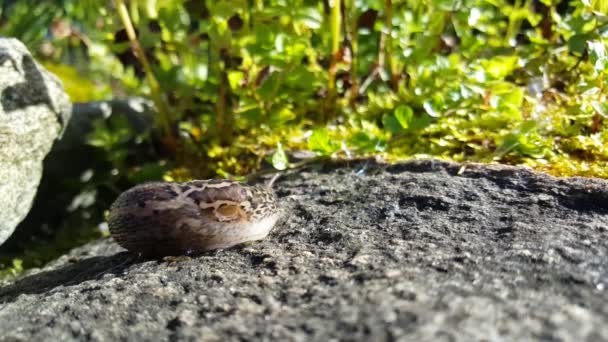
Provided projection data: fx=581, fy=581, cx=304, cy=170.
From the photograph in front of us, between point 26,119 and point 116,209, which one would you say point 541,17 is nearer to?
point 116,209

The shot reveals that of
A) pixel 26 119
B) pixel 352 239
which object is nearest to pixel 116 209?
pixel 26 119

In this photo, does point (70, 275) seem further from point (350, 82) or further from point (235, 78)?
point (350, 82)

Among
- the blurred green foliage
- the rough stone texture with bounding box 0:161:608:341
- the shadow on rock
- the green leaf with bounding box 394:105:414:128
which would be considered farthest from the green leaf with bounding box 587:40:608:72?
the shadow on rock

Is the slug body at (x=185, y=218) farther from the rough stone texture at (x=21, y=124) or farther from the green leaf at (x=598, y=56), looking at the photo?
the green leaf at (x=598, y=56)

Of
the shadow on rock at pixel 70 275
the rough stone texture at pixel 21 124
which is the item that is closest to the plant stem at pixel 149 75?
the rough stone texture at pixel 21 124

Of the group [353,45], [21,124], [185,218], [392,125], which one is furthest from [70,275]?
[353,45]

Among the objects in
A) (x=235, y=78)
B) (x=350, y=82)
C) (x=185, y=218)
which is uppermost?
(x=235, y=78)
